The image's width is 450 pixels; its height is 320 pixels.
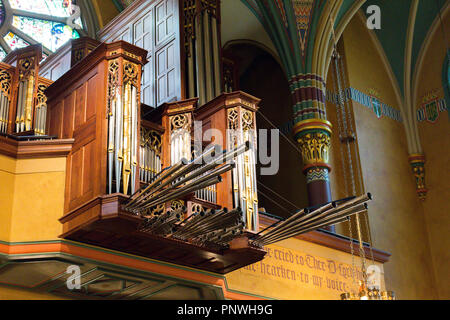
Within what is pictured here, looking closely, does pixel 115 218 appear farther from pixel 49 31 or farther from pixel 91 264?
pixel 49 31

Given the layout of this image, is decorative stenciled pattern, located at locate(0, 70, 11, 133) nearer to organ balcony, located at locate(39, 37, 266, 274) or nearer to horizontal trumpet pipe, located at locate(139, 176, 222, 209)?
organ balcony, located at locate(39, 37, 266, 274)

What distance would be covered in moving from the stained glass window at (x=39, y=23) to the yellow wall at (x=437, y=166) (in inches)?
314

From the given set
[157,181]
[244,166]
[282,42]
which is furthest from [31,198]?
[282,42]

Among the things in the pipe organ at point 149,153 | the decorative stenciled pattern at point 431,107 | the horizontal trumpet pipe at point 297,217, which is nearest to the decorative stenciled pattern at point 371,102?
the decorative stenciled pattern at point 431,107

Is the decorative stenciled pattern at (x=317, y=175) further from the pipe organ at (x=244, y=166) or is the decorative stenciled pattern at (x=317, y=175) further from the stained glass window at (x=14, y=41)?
the stained glass window at (x=14, y=41)

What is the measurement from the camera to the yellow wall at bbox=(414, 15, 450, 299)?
15.1 m

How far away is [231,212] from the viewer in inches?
325

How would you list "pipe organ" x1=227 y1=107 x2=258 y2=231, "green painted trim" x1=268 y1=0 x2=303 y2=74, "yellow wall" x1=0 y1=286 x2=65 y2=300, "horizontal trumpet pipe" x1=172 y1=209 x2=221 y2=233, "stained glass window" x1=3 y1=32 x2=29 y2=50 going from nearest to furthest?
A: 1. "horizontal trumpet pipe" x1=172 y1=209 x2=221 y2=233
2. "yellow wall" x1=0 y1=286 x2=65 y2=300
3. "pipe organ" x1=227 y1=107 x2=258 y2=231
4. "stained glass window" x1=3 y1=32 x2=29 y2=50
5. "green painted trim" x1=268 y1=0 x2=303 y2=74

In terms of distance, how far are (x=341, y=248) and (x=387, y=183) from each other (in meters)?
4.05

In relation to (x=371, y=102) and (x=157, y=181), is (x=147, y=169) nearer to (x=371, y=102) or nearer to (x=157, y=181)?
(x=157, y=181)

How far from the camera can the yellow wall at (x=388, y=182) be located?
1440 cm

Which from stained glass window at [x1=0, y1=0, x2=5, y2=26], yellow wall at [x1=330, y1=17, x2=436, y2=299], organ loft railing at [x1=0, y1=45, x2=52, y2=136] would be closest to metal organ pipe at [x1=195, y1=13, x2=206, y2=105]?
organ loft railing at [x1=0, y1=45, x2=52, y2=136]

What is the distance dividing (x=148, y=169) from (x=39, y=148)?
53.2 inches

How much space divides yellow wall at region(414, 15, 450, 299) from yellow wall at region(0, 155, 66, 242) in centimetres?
945
